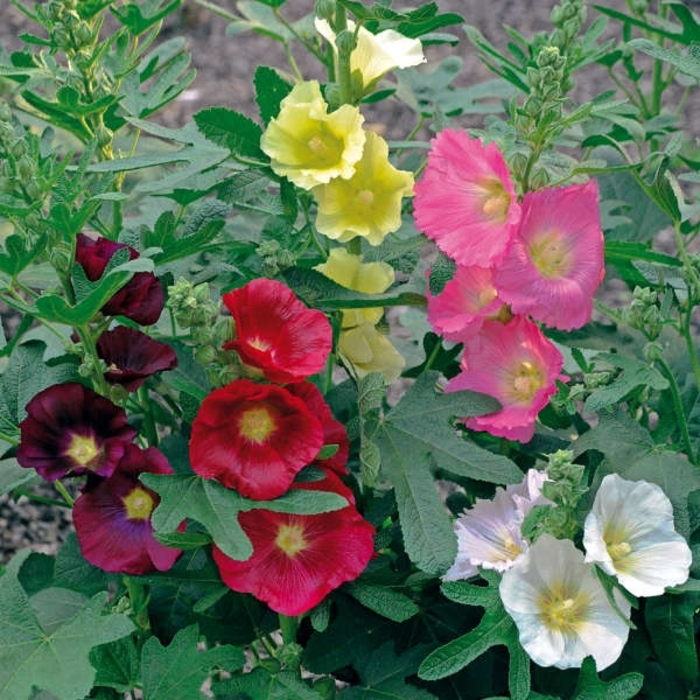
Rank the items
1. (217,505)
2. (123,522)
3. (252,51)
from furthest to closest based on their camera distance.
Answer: (252,51) → (123,522) → (217,505)

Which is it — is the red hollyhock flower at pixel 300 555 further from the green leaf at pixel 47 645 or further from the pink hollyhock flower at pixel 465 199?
the pink hollyhock flower at pixel 465 199

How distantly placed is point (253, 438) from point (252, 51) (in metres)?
3.15

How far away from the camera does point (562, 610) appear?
1.21m

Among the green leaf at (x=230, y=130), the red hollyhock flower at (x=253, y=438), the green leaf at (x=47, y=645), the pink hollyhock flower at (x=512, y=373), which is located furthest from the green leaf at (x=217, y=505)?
the green leaf at (x=230, y=130)

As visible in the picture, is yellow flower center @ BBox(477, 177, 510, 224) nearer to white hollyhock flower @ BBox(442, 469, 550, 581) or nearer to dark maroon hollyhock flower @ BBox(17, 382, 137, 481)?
white hollyhock flower @ BBox(442, 469, 550, 581)

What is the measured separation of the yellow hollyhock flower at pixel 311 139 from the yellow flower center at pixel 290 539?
1.06 feet

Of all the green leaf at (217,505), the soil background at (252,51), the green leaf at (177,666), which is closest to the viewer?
the green leaf at (217,505)

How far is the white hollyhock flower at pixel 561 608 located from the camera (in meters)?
1.18

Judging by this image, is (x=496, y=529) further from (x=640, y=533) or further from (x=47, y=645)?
(x=47, y=645)

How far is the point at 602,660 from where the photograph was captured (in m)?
1.20

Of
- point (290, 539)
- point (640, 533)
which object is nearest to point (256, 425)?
point (290, 539)

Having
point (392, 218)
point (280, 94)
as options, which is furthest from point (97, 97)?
point (392, 218)

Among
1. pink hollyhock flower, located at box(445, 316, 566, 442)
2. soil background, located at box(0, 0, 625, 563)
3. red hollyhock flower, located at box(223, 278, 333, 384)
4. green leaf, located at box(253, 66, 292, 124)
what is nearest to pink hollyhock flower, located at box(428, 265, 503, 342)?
pink hollyhock flower, located at box(445, 316, 566, 442)

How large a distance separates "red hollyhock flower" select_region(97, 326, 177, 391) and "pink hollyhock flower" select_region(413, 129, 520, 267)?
10.7 inches
